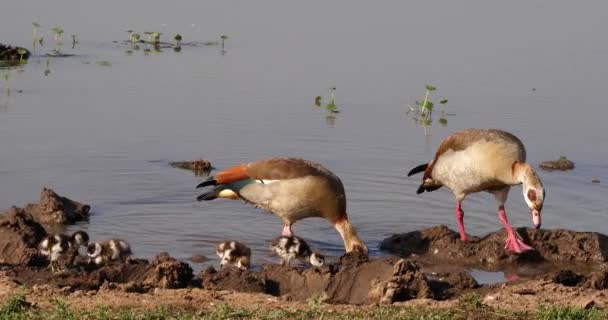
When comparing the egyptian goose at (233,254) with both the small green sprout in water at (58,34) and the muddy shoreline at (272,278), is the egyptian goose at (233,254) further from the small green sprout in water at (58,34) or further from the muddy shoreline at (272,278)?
the small green sprout in water at (58,34)

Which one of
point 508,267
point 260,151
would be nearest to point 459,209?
point 508,267

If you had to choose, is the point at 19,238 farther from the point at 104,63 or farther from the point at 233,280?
the point at 104,63

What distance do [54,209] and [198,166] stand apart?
9.20 feet

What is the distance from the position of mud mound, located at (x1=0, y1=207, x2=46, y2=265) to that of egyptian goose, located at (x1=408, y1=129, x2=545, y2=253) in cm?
399

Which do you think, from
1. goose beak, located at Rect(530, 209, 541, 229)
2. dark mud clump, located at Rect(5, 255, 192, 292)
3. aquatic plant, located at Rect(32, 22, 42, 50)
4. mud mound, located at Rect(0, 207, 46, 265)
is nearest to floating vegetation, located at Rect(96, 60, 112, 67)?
aquatic plant, located at Rect(32, 22, 42, 50)

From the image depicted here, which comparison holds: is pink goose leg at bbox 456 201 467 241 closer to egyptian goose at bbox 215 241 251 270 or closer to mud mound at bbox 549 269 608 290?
mud mound at bbox 549 269 608 290

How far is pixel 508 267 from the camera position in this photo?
1164cm

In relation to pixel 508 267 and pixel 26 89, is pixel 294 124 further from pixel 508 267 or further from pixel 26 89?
pixel 508 267

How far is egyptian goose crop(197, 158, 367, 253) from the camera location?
1198 centimetres

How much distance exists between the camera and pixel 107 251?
10.3 metres

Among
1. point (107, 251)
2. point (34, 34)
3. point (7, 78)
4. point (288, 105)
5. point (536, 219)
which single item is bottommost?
point (107, 251)

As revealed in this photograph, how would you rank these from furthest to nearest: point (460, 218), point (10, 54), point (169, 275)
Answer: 1. point (10, 54)
2. point (460, 218)
3. point (169, 275)

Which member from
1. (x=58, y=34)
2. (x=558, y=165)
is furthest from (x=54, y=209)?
(x=58, y=34)

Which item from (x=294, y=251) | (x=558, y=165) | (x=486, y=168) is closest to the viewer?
(x=294, y=251)
